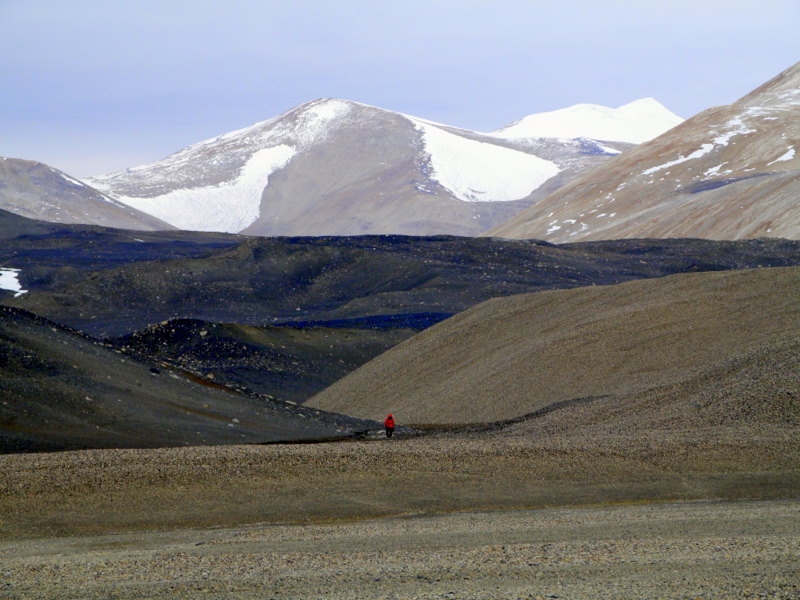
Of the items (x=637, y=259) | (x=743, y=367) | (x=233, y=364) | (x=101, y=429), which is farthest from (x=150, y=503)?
(x=637, y=259)

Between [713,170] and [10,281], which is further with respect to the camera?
[713,170]

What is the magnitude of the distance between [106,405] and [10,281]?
41.6 metres

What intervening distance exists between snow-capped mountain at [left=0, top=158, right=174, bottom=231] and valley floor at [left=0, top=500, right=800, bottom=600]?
13943 cm

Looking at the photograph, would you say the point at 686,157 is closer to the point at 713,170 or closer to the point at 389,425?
the point at 713,170

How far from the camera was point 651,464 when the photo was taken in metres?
13.7

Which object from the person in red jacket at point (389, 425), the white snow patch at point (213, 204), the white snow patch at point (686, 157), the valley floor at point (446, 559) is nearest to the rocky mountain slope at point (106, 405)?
the person in red jacket at point (389, 425)

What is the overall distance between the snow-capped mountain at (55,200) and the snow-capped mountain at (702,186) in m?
69.8

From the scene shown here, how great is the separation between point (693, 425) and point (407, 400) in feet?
30.7

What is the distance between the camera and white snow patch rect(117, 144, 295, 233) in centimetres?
18238

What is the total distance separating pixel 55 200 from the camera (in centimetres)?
15125

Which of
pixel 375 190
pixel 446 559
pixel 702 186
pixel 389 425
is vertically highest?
pixel 375 190

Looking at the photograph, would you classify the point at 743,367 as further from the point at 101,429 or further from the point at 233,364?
the point at 233,364

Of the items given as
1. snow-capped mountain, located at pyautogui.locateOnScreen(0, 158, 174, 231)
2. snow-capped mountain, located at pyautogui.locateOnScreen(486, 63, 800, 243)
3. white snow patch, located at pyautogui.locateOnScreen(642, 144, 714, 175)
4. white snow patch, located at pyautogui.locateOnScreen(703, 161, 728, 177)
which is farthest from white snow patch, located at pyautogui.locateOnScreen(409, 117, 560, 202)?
white snow patch, located at pyautogui.locateOnScreen(703, 161, 728, 177)

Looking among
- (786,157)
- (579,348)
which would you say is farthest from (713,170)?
(579,348)
